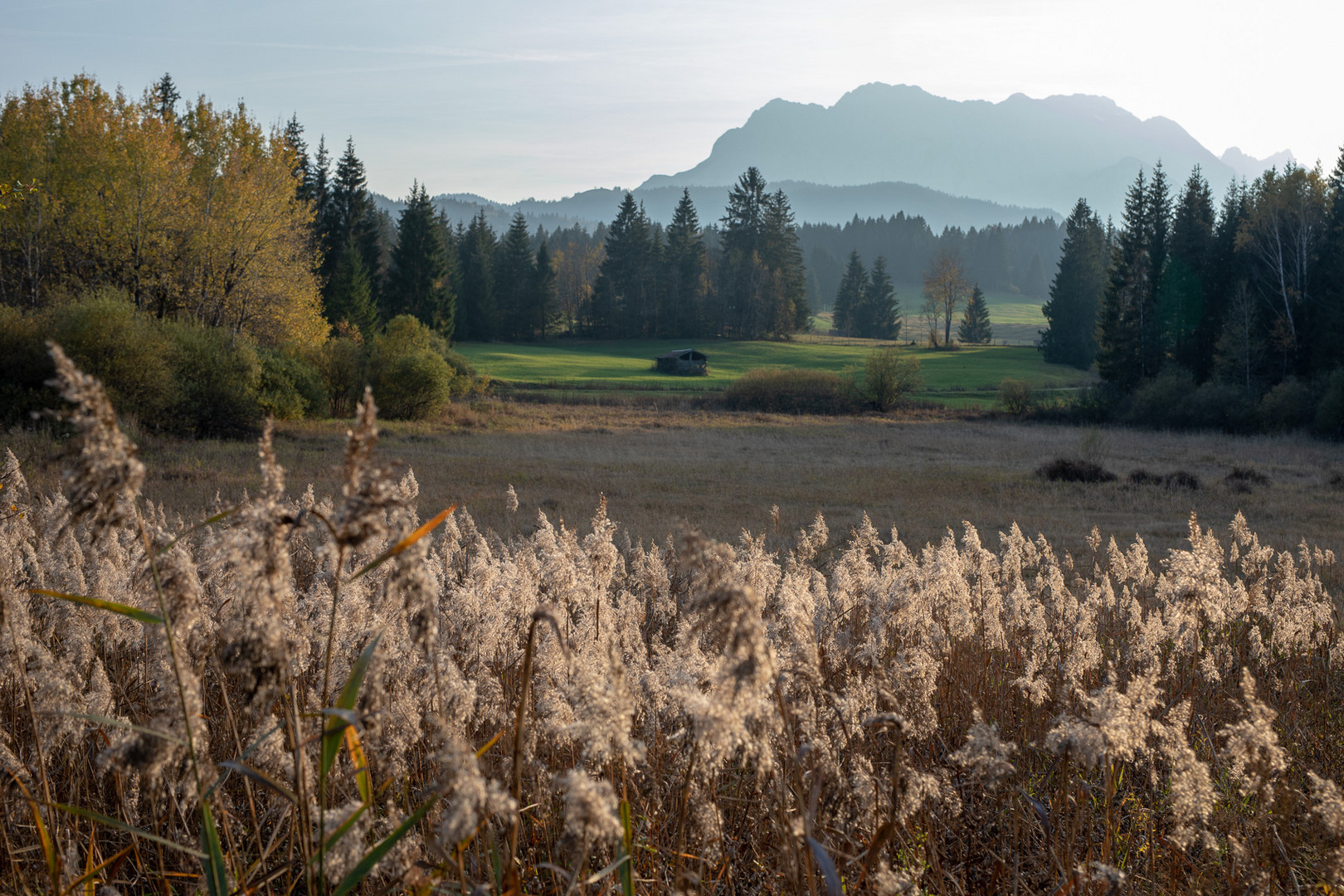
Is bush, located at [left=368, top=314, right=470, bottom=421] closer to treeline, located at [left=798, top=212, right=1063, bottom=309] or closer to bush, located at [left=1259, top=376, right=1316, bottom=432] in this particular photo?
bush, located at [left=1259, top=376, right=1316, bottom=432]

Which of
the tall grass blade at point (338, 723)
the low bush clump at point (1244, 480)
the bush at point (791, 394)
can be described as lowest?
the low bush clump at point (1244, 480)

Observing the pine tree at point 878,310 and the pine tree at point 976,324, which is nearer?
the pine tree at point 976,324

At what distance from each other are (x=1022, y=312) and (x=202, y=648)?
471 ft

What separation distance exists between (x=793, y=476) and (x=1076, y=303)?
63.6 metres

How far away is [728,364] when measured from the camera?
70.4m

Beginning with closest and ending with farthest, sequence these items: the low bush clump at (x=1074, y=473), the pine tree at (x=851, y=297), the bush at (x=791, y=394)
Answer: the low bush clump at (x=1074, y=473), the bush at (x=791, y=394), the pine tree at (x=851, y=297)

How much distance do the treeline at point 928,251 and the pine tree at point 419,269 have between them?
95841 mm

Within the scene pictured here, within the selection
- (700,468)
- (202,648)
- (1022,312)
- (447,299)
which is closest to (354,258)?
(447,299)

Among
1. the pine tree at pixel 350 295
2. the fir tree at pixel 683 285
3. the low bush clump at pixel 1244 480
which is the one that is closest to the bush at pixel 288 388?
the pine tree at pixel 350 295

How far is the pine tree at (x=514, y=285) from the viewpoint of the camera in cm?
8344

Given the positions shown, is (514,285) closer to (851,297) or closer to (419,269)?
(419,269)

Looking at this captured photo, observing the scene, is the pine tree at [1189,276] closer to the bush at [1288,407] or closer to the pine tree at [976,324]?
the bush at [1288,407]

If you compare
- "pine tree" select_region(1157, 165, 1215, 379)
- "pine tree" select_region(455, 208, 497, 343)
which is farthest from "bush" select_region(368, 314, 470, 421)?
"pine tree" select_region(455, 208, 497, 343)

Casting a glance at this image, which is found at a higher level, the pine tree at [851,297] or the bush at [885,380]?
the pine tree at [851,297]
